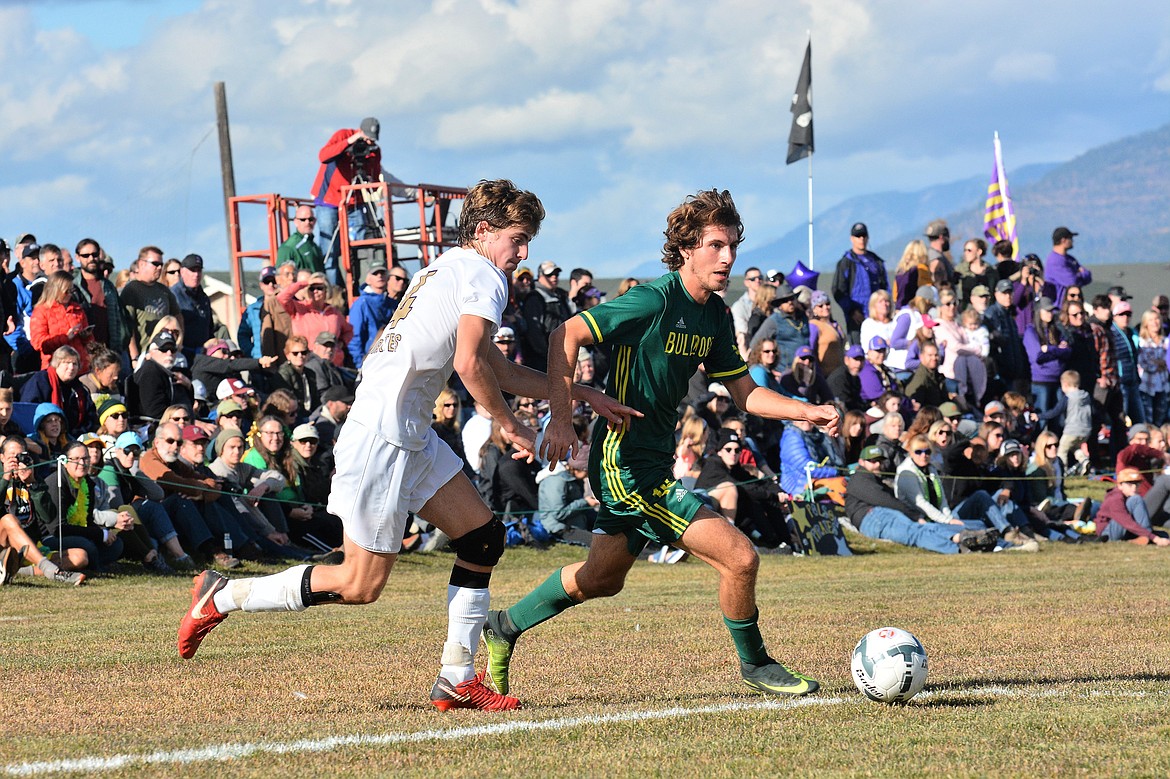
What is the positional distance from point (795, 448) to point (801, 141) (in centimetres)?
963

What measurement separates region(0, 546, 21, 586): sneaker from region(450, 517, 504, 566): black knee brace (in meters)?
6.81

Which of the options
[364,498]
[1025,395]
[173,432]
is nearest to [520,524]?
[173,432]

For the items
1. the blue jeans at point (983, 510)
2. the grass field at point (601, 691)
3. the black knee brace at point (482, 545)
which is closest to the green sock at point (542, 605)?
the grass field at point (601, 691)

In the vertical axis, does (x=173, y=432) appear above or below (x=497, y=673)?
above

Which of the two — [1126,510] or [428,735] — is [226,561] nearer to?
[428,735]

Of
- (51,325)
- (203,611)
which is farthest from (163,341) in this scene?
(203,611)

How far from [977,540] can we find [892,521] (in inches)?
36.8

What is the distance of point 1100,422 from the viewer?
22875 mm

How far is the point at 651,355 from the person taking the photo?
6898mm

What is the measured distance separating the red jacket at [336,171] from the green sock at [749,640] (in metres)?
14.2

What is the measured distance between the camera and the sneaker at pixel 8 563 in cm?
1221

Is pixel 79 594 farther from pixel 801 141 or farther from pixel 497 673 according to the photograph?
pixel 801 141

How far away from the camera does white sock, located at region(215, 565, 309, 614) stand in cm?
655

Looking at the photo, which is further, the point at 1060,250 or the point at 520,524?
the point at 1060,250
